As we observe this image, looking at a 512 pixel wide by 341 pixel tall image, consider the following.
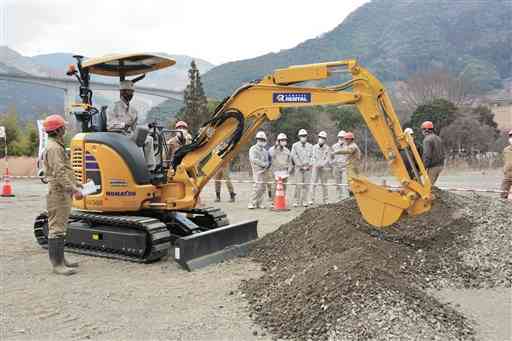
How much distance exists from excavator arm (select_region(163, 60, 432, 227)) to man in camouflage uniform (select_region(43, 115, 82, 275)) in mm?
1556

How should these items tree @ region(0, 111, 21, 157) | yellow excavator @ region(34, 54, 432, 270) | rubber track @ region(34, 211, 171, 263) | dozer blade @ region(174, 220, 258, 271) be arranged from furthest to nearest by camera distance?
1. tree @ region(0, 111, 21, 157)
2. rubber track @ region(34, 211, 171, 263)
3. dozer blade @ region(174, 220, 258, 271)
4. yellow excavator @ region(34, 54, 432, 270)

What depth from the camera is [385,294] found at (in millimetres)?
4766

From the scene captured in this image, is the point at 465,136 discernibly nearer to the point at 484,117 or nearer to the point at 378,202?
the point at 484,117

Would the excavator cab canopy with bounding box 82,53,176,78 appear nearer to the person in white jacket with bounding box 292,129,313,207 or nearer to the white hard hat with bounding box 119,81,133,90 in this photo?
the white hard hat with bounding box 119,81,133,90

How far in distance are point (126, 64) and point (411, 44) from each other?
89.0 meters

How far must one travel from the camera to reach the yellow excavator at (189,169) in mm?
6484

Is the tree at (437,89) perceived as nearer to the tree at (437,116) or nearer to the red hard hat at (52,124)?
the tree at (437,116)

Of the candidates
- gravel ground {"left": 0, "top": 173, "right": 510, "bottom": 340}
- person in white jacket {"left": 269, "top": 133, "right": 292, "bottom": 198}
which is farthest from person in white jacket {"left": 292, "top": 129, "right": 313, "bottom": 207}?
gravel ground {"left": 0, "top": 173, "right": 510, "bottom": 340}

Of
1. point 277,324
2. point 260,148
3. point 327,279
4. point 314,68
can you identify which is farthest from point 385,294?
point 260,148

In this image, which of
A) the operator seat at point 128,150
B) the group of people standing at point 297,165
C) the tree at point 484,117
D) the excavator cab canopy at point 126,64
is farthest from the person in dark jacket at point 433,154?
the tree at point 484,117

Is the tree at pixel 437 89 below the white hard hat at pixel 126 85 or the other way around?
the other way around

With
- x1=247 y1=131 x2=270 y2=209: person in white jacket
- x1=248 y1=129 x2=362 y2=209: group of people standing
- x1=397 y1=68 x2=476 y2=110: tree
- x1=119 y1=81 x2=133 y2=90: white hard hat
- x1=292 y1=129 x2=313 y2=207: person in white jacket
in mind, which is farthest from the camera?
x1=397 y1=68 x2=476 y2=110: tree

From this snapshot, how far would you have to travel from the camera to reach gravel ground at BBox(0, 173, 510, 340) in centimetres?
466

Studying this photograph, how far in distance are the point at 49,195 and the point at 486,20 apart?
104m
